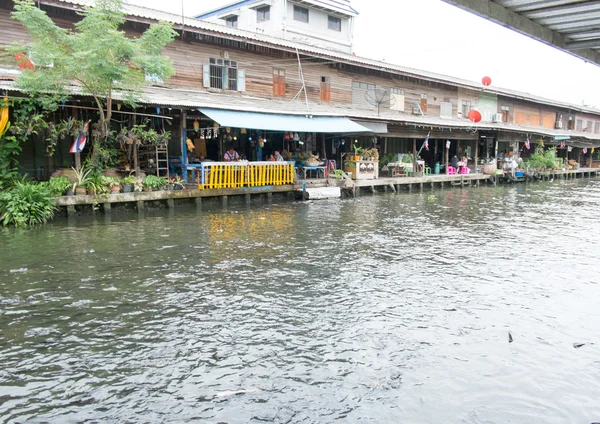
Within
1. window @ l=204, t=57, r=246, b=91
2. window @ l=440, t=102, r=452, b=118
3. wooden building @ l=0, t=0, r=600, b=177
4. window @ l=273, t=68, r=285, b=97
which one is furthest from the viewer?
window @ l=440, t=102, r=452, b=118

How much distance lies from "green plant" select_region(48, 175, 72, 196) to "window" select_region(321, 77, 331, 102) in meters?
14.8

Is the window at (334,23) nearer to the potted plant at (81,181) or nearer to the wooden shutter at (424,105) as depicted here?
the wooden shutter at (424,105)

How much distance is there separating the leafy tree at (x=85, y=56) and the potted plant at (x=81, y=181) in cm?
135

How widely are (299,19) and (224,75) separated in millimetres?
17450

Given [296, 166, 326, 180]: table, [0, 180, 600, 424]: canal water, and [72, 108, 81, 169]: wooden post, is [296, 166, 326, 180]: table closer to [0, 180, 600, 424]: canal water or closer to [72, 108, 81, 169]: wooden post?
[72, 108, 81, 169]: wooden post

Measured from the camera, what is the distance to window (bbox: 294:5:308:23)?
36688mm

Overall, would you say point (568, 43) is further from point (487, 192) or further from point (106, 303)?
point (487, 192)

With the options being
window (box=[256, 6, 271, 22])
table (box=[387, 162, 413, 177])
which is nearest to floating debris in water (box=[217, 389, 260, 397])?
table (box=[387, 162, 413, 177])

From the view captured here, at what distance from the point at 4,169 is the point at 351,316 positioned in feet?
39.8

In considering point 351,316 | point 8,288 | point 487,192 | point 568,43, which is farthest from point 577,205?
point 8,288

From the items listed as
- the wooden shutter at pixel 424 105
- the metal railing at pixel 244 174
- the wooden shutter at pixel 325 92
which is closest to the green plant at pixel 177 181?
the metal railing at pixel 244 174

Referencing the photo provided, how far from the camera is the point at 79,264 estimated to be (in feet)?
31.7

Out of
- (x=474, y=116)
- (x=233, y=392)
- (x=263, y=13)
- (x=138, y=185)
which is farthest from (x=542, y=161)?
(x=233, y=392)

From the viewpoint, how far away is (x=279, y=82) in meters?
24.0
